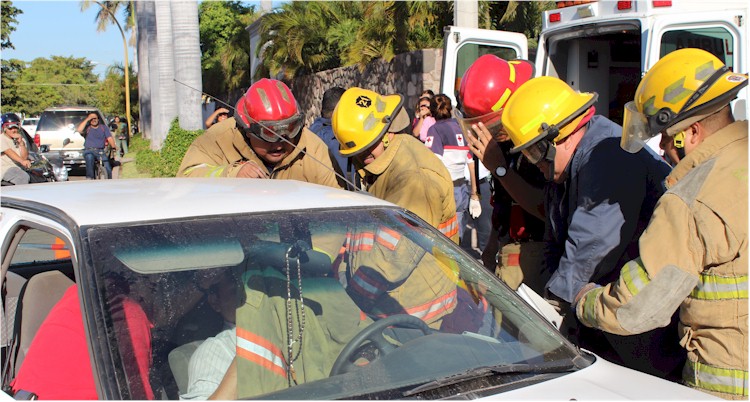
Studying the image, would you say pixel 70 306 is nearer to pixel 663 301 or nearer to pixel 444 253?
pixel 444 253

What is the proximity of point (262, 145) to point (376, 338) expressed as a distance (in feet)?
7.62

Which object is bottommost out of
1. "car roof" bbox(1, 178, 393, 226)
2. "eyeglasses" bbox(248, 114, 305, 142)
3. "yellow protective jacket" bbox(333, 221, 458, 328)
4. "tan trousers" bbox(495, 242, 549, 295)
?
"tan trousers" bbox(495, 242, 549, 295)

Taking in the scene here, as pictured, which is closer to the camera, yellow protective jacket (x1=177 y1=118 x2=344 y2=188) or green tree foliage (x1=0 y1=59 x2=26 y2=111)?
yellow protective jacket (x1=177 y1=118 x2=344 y2=188)

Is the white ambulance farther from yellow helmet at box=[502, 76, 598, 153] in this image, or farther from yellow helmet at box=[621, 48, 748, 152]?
yellow helmet at box=[621, 48, 748, 152]

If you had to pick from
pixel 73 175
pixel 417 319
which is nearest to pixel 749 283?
pixel 417 319

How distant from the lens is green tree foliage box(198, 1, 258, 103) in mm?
32875

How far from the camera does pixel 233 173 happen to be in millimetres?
4250

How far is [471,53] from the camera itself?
8.16 metres

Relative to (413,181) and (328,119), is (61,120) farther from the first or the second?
(413,181)

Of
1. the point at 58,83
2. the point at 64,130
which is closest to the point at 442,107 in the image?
the point at 64,130

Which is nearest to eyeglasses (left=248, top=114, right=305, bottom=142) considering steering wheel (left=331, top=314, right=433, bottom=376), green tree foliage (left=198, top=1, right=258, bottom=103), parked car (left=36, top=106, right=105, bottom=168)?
steering wheel (left=331, top=314, right=433, bottom=376)

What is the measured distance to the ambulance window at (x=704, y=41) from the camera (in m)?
6.50

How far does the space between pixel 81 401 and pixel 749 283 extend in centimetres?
212

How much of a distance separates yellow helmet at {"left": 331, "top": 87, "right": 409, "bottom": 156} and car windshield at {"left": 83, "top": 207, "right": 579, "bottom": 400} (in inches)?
42.8
